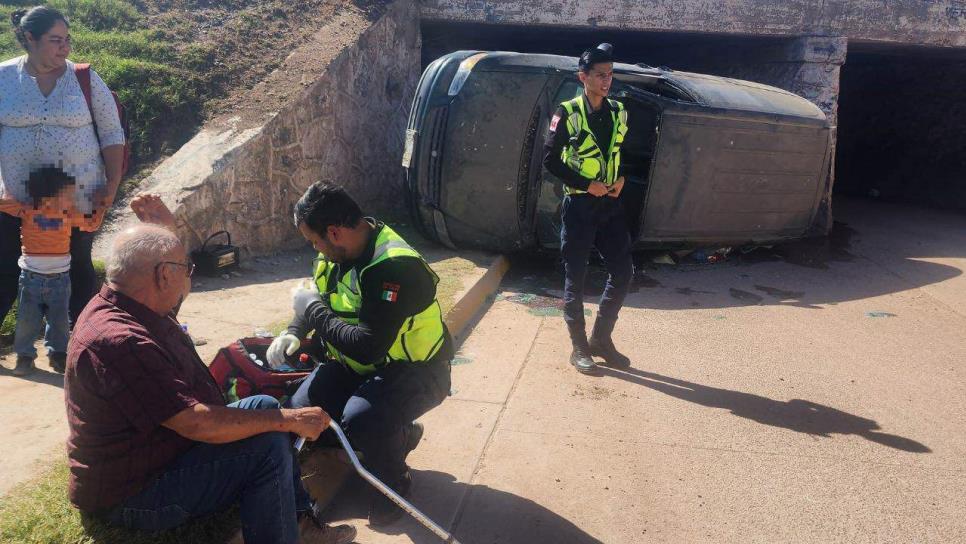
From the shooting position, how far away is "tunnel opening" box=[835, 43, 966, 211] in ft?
43.6

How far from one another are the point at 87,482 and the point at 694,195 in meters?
5.91

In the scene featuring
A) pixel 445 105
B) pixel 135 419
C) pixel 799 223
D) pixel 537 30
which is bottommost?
pixel 799 223

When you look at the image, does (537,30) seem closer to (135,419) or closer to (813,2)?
(813,2)

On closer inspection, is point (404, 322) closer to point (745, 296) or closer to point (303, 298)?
point (303, 298)

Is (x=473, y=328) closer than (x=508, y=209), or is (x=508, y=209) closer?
(x=473, y=328)

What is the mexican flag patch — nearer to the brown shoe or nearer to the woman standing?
the brown shoe

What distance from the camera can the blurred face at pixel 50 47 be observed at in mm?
3916

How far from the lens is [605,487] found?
3.59 meters

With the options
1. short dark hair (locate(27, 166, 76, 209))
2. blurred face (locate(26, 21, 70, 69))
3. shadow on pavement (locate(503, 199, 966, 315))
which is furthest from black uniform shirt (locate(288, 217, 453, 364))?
shadow on pavement (locate(503, 199, 966, 315))

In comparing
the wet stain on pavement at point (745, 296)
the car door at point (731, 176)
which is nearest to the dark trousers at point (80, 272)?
the car door at point (731, 176)

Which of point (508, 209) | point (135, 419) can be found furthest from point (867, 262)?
point (135, 419)

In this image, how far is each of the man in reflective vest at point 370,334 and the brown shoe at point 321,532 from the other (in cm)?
24

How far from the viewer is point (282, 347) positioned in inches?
132

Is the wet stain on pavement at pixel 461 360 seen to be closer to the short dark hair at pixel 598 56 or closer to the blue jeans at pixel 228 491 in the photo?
the short dark hair at pixel 598 56
